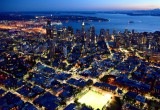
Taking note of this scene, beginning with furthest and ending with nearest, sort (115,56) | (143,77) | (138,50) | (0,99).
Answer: (138,50) → (115,56) → (143,77) → (0,99)

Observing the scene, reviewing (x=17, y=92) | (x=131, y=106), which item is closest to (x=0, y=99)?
(x=17, y=92)

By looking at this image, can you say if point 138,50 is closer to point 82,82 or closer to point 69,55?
point 69,55

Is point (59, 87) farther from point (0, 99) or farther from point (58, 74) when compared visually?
point (0, 99)

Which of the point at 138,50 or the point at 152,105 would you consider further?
the point at 138,50

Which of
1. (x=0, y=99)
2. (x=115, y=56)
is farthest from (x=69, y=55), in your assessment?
(x=0, y=99)

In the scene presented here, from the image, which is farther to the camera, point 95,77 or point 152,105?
point 95,77

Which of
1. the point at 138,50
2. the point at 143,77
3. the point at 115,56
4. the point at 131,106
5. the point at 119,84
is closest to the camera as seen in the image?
the point at 131,106

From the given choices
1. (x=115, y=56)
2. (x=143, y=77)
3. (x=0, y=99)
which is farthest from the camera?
(x=115, y=56)

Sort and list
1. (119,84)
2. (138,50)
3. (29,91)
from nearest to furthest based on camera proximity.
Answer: (29,91), (119,84), (138,50)
